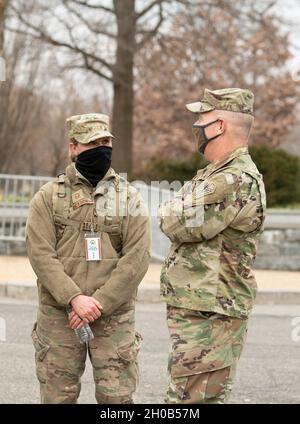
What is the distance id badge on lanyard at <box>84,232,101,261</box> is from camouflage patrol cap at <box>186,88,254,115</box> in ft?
2.90

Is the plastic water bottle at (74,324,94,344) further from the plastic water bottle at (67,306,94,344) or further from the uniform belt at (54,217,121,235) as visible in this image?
the uniform belt at (54,217,121,235)

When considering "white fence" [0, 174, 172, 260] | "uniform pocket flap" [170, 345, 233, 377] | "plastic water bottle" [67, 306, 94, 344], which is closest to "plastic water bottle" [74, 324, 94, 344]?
"plastic water bottle" [67, 306, 94, 344]

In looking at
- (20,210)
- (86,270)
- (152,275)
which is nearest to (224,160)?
(86,270)

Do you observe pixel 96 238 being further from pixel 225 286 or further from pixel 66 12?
pixel 66 12

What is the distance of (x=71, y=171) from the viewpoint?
441cm

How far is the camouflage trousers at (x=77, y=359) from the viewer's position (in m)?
4.25

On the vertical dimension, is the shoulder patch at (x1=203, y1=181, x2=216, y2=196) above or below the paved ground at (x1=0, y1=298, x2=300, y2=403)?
above

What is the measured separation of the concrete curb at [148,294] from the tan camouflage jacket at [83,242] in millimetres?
5722

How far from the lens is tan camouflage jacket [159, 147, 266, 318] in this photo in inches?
155

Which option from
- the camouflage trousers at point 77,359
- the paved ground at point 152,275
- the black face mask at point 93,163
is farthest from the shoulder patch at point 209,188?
the paved ground at point 152,275

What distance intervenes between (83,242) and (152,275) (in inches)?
280

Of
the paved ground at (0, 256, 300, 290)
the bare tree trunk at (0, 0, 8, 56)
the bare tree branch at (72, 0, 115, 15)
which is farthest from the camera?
the bare tree branch at (72, 0, 115, 15)

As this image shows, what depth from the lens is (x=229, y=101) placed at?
13.2ft

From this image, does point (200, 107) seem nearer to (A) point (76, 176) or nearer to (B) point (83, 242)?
(A) point (76, 176)
